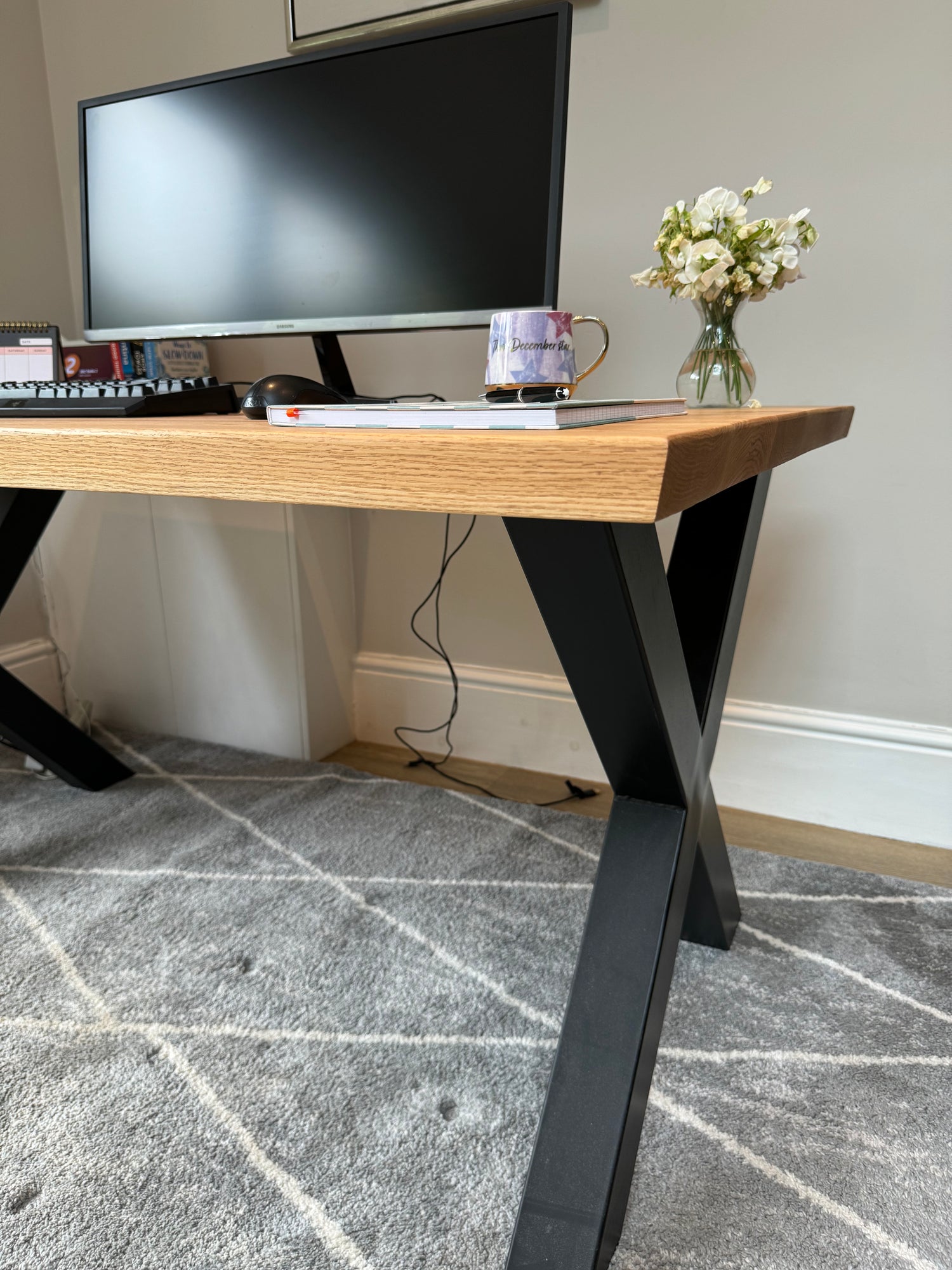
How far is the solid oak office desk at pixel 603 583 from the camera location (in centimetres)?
44

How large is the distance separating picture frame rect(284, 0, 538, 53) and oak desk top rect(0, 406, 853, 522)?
3.62 feet

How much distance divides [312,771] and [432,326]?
0.88m

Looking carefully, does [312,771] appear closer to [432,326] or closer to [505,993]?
[505,993]

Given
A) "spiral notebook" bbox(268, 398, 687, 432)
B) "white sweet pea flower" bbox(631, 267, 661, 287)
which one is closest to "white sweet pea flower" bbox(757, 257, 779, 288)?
"white sweet pea flower" bbox(631, 267, 661, 287)

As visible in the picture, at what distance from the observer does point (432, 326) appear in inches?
41.8

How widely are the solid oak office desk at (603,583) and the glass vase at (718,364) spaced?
200 millimetres

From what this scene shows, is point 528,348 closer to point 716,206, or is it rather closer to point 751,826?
point 716,206

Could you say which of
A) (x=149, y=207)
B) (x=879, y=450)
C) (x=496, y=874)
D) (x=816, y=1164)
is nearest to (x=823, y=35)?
(x=879, y=450)

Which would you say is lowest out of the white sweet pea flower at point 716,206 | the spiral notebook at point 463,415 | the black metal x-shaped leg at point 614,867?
the black metal x-shaped leg at point 614,867

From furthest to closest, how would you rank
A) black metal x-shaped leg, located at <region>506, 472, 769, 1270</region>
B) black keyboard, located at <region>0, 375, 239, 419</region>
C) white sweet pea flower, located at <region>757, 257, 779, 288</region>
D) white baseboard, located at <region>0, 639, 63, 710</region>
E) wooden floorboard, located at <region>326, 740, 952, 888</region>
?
white baseboard, located at <region>0, 639, 63, 710</region> → wooden floorboard, located at <region>326, 740, 952, 888</region> → white sweet pea flower, located at <region>757, 257, 779, 288</region> → black keyboard, located at <region>0, 375, 239, 419</region> → black metal x-shaped leg, located at <region>506, 472, 769, 1270</region>

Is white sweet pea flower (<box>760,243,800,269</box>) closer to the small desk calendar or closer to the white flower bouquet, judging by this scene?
the white flower bouquet

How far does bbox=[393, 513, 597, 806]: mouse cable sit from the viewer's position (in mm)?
1657

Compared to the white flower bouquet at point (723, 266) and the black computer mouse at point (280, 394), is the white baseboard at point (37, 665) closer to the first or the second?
the black computer mouse at point (280, 394)

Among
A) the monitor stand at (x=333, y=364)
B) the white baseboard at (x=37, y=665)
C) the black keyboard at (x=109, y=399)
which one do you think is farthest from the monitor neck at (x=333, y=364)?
the white baseboard at (x=37, y=665)
